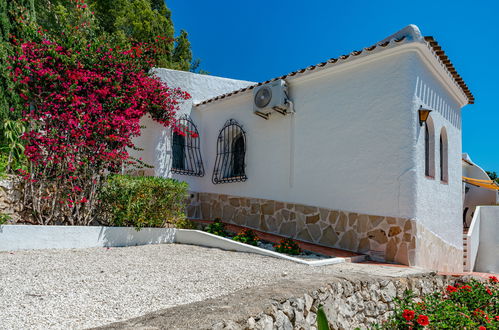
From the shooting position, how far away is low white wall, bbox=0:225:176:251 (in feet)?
21.2

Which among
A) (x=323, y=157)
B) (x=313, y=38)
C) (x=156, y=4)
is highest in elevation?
(x=156, y=4)

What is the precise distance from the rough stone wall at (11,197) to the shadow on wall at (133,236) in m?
1.75

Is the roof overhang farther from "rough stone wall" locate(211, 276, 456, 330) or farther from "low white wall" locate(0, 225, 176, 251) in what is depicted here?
"low white wall" locate(0, 225, 176, 251)

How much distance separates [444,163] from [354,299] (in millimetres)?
6388

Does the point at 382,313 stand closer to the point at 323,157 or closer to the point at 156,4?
the point at 323,157

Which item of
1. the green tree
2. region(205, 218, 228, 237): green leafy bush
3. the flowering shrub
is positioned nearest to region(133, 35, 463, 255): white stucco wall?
the flowering shrub

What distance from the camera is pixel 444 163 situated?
9.49m

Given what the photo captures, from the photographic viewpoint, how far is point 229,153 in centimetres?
1134

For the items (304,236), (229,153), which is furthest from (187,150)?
(304,236)

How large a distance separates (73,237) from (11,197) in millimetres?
1592

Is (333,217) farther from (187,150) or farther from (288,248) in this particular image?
(187,150)

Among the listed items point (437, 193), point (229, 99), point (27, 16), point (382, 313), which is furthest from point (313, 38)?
point (382, 313)

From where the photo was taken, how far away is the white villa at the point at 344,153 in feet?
24.2

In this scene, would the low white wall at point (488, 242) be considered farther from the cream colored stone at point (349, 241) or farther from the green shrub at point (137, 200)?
the green shrub at point (137, 200)
